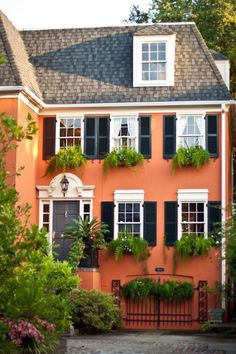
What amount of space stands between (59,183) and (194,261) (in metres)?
4.64

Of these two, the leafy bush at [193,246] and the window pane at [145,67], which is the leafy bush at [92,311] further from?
the window pane at [145,67]

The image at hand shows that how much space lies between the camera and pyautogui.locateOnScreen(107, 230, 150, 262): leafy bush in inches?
896

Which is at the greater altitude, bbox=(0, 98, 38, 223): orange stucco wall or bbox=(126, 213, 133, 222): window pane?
bbox=(0, 98, 38, 223): orange stucco wall

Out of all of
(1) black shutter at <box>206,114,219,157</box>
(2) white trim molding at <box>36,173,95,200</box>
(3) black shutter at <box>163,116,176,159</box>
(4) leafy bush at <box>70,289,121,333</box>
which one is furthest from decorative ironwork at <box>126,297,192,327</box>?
(1) black shutter at <box>206,114,219,157</box>

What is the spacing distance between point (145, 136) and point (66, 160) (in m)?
2.48

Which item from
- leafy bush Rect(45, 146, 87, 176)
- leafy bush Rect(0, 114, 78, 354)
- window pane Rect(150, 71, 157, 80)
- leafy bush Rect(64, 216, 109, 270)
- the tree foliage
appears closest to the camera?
leafy bush Rect(0, 114, 78, 354)

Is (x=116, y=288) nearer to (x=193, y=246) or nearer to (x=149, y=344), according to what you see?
(x=193, y=246)

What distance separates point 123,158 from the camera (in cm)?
2330

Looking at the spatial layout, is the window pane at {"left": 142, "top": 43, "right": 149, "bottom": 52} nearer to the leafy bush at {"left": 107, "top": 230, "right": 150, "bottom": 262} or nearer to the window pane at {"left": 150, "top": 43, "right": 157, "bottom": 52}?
the window pane at {"left": 150, "top": 43, "right": 157, "bottom": 52}

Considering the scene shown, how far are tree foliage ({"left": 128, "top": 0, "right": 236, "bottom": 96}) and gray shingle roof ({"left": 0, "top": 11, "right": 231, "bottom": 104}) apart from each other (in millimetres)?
6360

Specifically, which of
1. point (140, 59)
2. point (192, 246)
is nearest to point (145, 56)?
point (140, 59)

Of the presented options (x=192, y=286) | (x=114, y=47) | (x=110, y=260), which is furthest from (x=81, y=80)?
(x=192, y=286)

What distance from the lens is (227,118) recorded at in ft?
77.9

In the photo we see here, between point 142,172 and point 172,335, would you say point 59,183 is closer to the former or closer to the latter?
point 142,172
